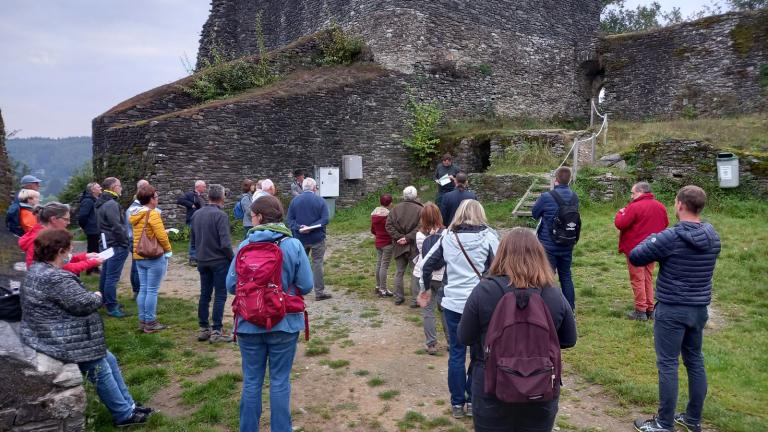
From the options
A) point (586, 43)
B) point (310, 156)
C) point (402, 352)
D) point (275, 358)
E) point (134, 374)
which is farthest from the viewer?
point (586, 43)

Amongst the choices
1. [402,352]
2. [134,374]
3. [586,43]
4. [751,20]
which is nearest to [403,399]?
[402,352]

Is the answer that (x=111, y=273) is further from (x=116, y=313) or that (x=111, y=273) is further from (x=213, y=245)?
(x=213, y=245)

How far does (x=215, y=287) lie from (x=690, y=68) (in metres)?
18.7

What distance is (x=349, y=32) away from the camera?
704 inches

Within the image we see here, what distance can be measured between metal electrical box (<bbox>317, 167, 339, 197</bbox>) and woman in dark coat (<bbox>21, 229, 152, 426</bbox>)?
36.2 ft

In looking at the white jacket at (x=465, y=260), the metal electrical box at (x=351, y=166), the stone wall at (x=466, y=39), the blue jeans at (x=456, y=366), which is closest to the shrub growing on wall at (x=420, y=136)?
the stone wall at (x=466, y=39)

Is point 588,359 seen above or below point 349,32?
below

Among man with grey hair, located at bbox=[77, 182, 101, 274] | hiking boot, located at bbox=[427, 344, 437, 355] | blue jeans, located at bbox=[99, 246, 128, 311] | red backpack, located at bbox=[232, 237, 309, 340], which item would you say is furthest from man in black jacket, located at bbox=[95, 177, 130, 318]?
hiking boot, located at bbox=[427, 344, 437, 355]

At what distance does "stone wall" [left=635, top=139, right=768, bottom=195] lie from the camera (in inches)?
460

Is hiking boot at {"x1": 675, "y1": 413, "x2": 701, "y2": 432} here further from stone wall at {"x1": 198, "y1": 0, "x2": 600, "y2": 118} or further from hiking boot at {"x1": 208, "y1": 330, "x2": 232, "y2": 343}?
stone wall at {"x1": 198, "y1": 0, "x2": 600, "y2": 118}

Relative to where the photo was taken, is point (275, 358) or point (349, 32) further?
point (349, 32)

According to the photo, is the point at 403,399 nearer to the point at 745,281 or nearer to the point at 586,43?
the point at 745,281

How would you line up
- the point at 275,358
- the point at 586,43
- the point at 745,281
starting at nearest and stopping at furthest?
the point at 275,358 → the point at 745,281 → the point at 586,43

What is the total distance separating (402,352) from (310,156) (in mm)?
9881
